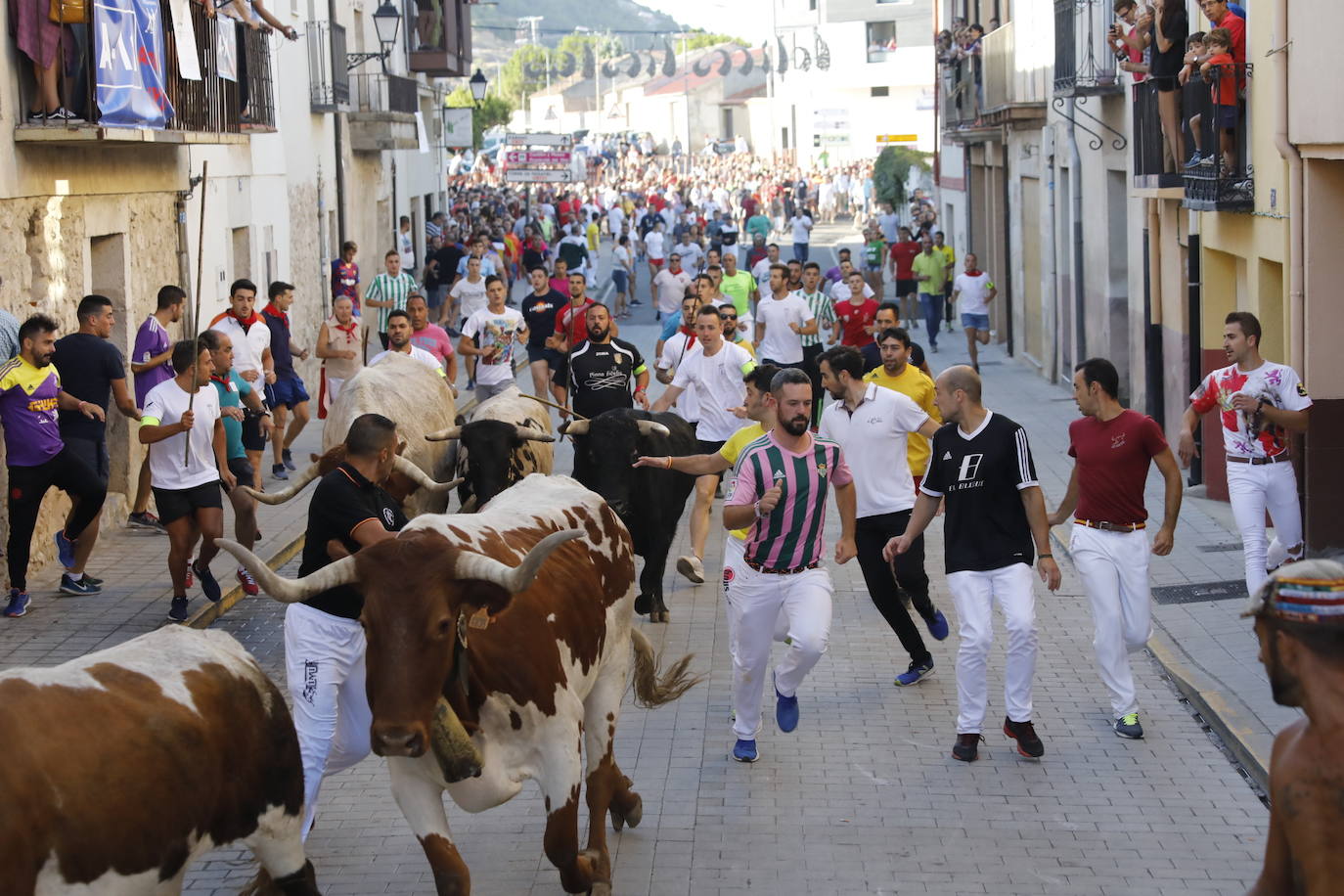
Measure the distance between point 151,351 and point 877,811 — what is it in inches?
306

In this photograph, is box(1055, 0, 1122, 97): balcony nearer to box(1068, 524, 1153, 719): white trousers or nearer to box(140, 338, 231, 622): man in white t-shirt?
box(1068, 524, 1153, 719): white trousers

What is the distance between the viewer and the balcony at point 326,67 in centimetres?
2553

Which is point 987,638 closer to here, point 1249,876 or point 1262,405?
point 1249,876

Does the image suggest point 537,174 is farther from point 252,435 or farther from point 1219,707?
point 1219,707

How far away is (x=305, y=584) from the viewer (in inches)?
218

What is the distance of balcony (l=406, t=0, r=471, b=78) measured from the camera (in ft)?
118

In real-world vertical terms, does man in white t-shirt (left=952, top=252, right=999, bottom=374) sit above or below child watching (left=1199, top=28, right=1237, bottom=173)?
below

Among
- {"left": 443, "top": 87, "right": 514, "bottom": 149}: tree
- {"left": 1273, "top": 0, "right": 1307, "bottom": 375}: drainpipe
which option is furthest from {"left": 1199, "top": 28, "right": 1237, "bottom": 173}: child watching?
{"left": 443, "top": 87, "right": 514, "bottom": 149}: tree

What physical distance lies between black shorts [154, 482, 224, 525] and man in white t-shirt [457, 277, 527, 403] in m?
4.84

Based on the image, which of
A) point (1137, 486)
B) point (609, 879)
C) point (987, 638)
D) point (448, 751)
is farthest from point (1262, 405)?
point (448, 751)

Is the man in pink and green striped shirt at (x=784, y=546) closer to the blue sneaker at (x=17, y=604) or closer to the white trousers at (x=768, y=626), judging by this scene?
the white trousers at (x=768, y=626)

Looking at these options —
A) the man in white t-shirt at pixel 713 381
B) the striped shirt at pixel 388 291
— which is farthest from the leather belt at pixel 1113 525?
the striped shirt at pixel 388 291

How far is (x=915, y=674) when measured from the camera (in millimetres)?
9625

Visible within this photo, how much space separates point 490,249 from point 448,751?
27995 millimetres
